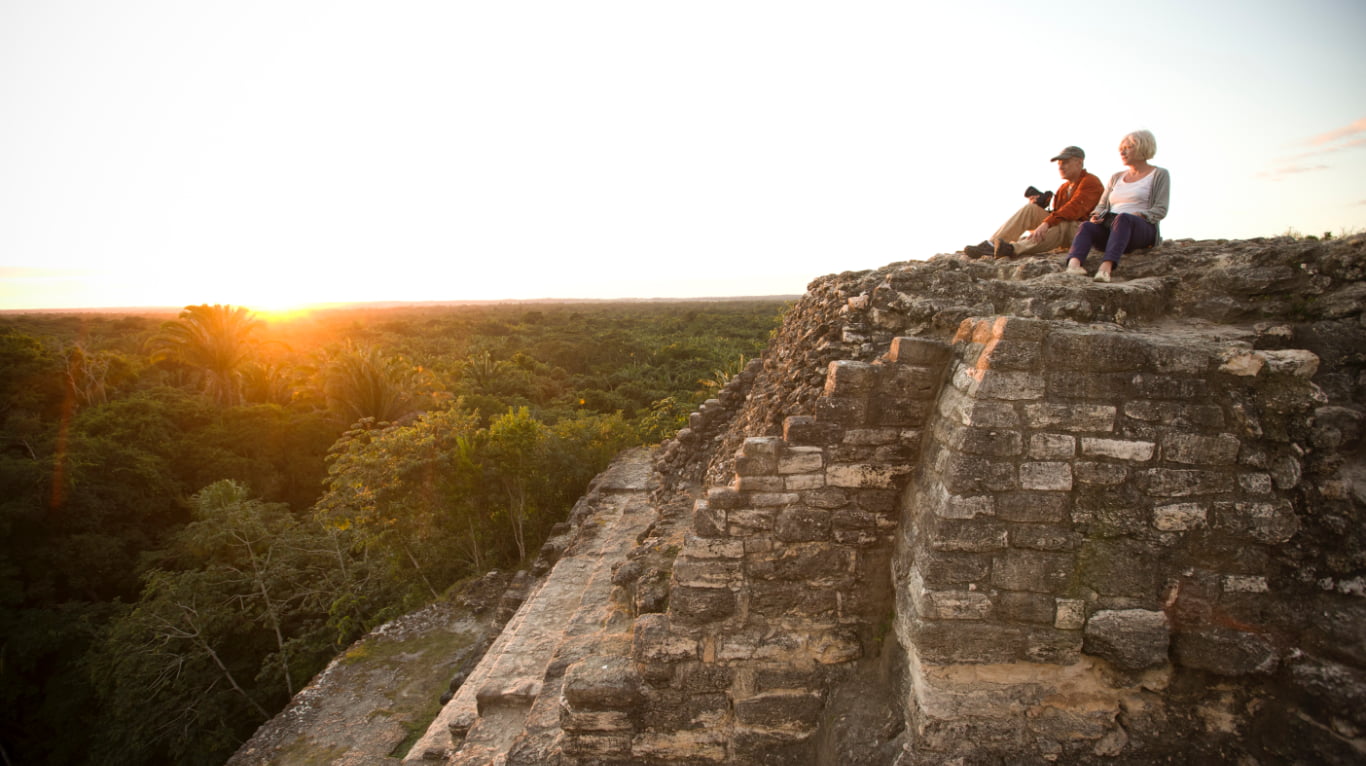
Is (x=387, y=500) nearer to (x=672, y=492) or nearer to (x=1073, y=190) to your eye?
(x=672, y=492)

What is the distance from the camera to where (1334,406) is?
2807 mm

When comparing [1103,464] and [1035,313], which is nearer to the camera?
[1103,464]

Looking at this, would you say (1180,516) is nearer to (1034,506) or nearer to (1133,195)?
(1034,506)

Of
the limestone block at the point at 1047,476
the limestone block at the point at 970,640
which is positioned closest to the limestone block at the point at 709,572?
the limestone block at the point at 970,640

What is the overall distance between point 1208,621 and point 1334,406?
1.22 metres

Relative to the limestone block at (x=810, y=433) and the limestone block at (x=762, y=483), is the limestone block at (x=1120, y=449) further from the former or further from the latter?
the limestone block at (x=762, y=483)

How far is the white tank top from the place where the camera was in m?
3.91

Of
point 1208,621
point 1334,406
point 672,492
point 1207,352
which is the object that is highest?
point 1207,352

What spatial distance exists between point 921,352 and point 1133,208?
2147mm

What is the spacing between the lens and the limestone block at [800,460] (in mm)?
3334

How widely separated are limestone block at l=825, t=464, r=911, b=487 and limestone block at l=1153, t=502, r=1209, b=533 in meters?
1.17

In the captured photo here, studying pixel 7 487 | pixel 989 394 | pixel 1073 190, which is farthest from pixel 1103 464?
pixel 7 487

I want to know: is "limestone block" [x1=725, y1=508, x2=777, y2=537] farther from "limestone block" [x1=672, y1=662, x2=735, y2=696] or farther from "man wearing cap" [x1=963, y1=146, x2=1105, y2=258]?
"man wearing cap" [x1=963, y1=146, x2=1105, y2=258]

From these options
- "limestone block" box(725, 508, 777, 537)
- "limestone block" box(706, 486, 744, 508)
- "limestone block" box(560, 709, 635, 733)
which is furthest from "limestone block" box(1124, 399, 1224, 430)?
"limestone block" box(560, 709, 635, 733)
